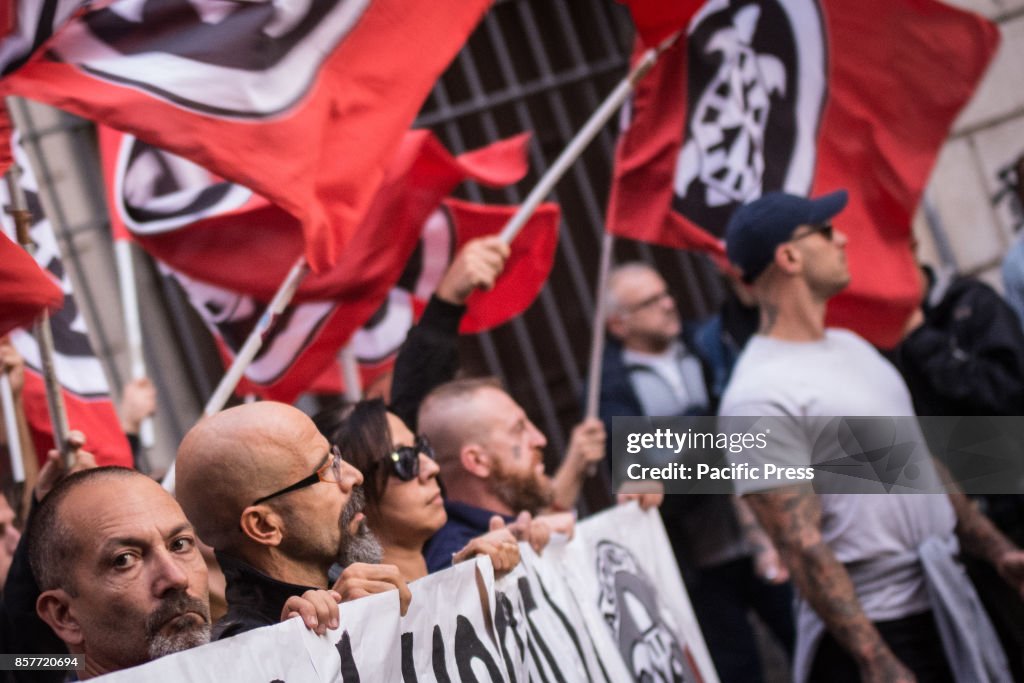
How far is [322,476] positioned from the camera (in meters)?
2.73

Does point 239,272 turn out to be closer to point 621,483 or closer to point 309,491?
point 621,483

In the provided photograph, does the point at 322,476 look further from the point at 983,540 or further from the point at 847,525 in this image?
the point at 983,540

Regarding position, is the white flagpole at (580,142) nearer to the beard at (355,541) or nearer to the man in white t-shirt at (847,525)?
the man in white t-shirt at (847,525)

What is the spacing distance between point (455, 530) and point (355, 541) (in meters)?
0.85

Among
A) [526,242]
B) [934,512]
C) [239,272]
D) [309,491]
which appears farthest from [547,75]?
[309,491]

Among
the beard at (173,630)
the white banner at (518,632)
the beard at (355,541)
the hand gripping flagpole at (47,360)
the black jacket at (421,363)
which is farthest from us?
the black jacket at (421,363)

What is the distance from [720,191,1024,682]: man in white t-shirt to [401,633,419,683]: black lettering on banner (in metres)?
1.44

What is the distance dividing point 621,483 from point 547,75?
150 inches

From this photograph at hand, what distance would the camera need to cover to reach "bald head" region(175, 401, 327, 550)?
266 cm

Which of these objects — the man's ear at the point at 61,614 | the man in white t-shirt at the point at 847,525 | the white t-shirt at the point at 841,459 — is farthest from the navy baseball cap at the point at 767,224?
the man's ear at the point at 61,614

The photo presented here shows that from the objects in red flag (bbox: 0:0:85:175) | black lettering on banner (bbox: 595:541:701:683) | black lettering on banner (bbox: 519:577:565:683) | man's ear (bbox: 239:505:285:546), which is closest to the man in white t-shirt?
black lettering on banner (bbox: 595:541:701:683)

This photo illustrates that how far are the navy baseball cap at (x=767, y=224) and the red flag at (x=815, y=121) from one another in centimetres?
68

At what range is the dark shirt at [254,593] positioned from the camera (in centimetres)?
264

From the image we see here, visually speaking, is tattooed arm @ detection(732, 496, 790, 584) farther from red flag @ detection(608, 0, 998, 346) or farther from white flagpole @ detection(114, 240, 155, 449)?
white flagpole @ detection(114, 240, 155, 449)
